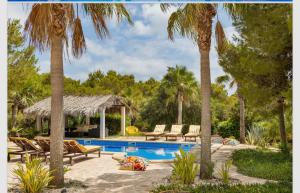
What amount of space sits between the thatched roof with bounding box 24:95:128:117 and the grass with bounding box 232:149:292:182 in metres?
8.82

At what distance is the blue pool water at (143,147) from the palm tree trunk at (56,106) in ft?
27.8

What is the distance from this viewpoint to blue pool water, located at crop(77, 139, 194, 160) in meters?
16.1

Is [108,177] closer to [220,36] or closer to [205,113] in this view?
[205,113]

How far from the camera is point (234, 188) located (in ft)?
22.6

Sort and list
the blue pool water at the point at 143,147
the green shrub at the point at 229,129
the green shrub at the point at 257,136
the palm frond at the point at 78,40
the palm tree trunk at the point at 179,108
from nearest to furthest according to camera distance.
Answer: the palm frond at the point at 78,40, the green shrub at the point at 257,136, the blue pool water at the point at 143,147, the green shrub at the point at 229,129, the palm tree trunk at the point at 179,108

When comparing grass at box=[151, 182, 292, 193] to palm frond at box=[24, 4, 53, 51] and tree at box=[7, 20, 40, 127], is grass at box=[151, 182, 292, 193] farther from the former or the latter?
tree at box=[7, 20, 40, 127]

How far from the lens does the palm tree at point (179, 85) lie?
22.1m

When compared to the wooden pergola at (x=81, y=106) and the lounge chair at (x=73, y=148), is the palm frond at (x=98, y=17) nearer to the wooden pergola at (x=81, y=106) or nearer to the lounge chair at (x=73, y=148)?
the lounge chair at (x=73, y=148)

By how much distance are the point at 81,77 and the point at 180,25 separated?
23229mm

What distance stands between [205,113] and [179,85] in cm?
1454

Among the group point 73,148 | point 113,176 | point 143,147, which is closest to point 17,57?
point 73,148

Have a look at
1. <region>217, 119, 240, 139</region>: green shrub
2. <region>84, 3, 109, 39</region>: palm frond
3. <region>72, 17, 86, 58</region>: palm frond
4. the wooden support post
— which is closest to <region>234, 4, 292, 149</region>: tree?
<region>84, 3, 109, 39</region>: palm frond

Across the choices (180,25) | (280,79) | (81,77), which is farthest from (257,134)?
(81,77)

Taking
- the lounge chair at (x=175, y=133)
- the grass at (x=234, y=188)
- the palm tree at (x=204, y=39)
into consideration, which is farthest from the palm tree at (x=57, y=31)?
the lounge chair at (x=175, y=133)
